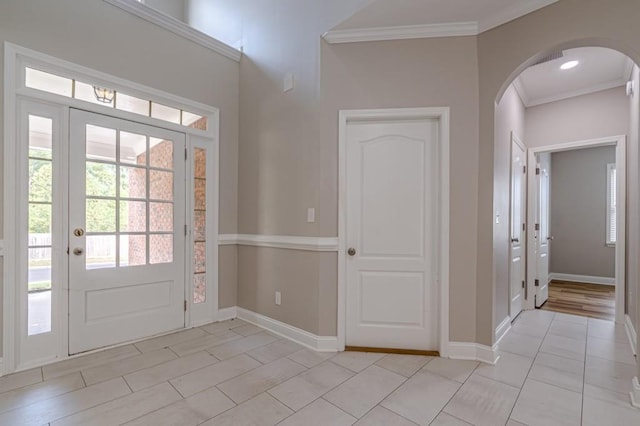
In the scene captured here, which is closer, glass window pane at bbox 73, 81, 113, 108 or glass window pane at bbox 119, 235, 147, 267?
→ glass window pane at bbox 73, 81, 113, 108

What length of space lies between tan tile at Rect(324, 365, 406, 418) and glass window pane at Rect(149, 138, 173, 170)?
248cm

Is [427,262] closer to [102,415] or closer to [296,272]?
[296,272]

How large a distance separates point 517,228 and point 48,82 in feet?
15.1

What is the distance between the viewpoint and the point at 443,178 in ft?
8.09

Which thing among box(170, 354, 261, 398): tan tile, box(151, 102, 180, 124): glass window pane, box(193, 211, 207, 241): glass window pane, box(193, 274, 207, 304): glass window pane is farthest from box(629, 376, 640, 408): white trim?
box(151, 102, 180, 124): glass window pane

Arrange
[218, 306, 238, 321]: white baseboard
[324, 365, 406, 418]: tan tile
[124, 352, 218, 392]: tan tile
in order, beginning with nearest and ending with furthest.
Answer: [324, 365, 406, 418]: tan tile → [124, 352, 218, 392]: tan tile → [218, 306, 238, 321]: white baseboard

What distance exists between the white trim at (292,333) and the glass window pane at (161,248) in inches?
38.9

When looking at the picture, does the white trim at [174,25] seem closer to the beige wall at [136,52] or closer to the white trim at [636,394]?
the beige wall at [136,52]

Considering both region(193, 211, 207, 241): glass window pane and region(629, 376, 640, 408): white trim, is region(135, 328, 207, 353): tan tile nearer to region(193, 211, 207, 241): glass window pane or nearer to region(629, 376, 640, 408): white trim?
region(193, 211, 207, 241): glass window pane

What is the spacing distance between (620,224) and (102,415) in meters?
4.92

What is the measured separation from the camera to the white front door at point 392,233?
2541mm

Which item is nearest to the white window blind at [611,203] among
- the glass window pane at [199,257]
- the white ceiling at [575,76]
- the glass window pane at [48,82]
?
the white ceiling at [575,76]

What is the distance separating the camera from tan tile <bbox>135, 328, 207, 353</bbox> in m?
2.62

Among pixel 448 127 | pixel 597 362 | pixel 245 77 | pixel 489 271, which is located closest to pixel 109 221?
→ pixel 245 77
